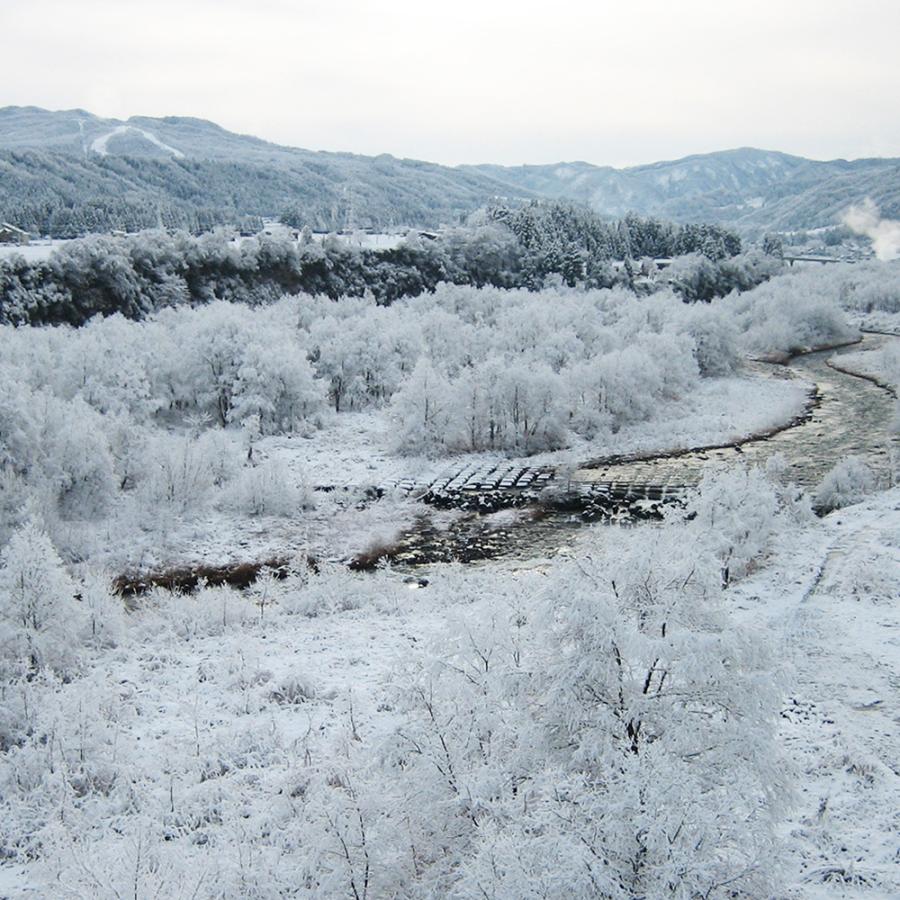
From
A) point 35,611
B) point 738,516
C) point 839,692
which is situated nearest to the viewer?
point 839,692

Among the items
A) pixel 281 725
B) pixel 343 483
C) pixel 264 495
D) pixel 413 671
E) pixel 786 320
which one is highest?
pixel 786 320

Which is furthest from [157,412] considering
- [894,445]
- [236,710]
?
[894,445]

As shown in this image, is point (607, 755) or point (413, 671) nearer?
point (607, 755)

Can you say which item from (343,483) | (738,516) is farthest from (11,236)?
(738,516)

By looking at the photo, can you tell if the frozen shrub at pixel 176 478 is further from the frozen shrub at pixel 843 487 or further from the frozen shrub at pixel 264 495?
the frozen shrub at pixel 843 487

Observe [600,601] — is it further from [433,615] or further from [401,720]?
[433,615]

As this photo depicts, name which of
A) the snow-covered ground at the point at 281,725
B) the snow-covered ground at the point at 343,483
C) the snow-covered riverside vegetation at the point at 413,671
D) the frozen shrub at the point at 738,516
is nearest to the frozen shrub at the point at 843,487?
the snow-covered riverside vegetation at the point at 413,671

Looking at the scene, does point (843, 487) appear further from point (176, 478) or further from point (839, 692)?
point (176, 478)

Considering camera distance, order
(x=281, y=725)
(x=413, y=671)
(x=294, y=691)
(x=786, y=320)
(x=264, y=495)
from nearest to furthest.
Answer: (x=413, y=671)
(x=281, y=725)
(x=294, y=691)
(x=264, y=495)
(x=786, y=320)
